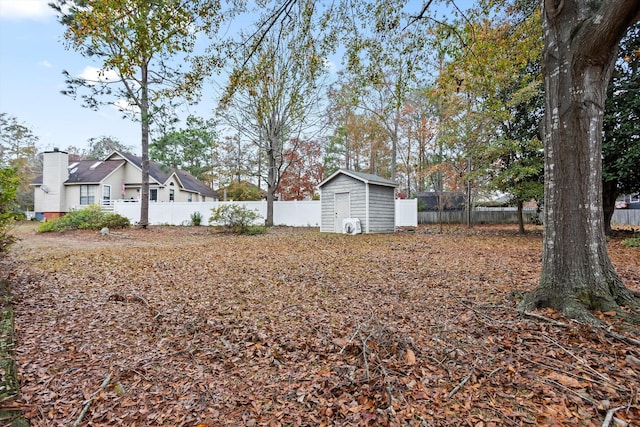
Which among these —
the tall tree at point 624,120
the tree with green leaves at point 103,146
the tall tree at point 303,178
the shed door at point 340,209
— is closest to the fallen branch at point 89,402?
the shed door at point 340,209

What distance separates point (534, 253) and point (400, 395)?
6.87 m

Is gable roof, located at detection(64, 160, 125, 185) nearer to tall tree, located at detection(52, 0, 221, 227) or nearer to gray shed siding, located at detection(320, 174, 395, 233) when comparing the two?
gray shed siding, located at detection(320, 174, 395, 233)

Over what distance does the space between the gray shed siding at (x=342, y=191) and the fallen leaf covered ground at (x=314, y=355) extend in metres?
8.33

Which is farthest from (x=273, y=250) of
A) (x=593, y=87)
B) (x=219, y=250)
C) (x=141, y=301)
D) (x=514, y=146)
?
(x=514, y=146)

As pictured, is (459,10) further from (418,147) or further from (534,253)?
(418,147)

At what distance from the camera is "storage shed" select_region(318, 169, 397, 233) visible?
12906 mm

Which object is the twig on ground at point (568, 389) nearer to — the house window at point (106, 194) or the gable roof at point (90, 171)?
the house window at point (106, 194)

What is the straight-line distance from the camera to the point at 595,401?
5.89 ft

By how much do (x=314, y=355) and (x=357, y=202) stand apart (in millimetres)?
10827

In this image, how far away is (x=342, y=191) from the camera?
13.6 m

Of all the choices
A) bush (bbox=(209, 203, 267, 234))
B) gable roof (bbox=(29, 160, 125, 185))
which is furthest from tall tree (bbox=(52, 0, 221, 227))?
gable roof (bbox=(29, 160, 125, 185))

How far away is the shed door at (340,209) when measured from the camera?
1356 centimetres

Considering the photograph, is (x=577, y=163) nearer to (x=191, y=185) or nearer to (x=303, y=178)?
(x=303, y=178)

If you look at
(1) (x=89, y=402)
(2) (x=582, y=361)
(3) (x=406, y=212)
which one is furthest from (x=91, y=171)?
(2) (x=582, y=361)
